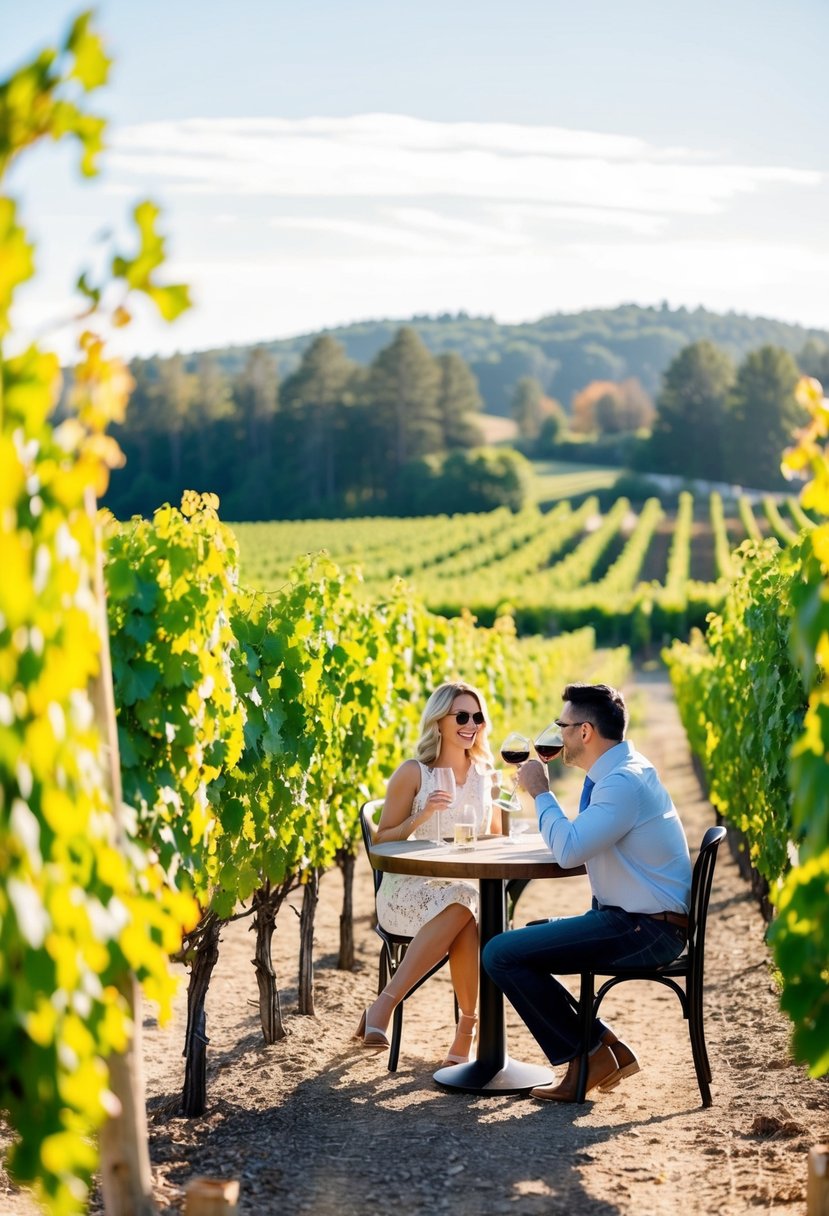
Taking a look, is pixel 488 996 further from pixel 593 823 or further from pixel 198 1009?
pixel 198 1009

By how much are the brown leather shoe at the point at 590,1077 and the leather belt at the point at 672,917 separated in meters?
0.56

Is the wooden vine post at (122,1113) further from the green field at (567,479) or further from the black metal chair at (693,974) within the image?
the green field at (567,479)

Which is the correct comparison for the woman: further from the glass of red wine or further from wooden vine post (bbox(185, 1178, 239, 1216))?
wooden vine post (bbox(185, 1178, 239, 1216))

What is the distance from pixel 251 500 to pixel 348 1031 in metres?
76.3

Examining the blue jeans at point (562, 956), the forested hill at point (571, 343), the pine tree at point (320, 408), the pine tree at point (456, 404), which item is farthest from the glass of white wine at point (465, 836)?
the forested hill at point (571, 343)

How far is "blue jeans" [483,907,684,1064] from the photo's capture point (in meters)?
4.56

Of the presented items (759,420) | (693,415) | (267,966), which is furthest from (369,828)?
(693,415)

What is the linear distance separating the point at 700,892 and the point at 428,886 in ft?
3.37

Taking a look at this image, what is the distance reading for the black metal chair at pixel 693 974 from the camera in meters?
4.56

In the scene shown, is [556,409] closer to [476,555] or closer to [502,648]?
[476,555]

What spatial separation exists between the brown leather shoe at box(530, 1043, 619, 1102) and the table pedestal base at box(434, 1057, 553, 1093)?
98mm

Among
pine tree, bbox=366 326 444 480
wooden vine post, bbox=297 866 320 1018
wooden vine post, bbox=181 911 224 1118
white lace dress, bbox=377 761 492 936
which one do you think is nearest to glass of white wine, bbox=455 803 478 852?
white lace dress, bbox=377 761 492 936

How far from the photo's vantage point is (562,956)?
458 centimetres

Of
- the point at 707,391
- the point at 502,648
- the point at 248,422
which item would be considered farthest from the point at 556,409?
the point at 502,648
